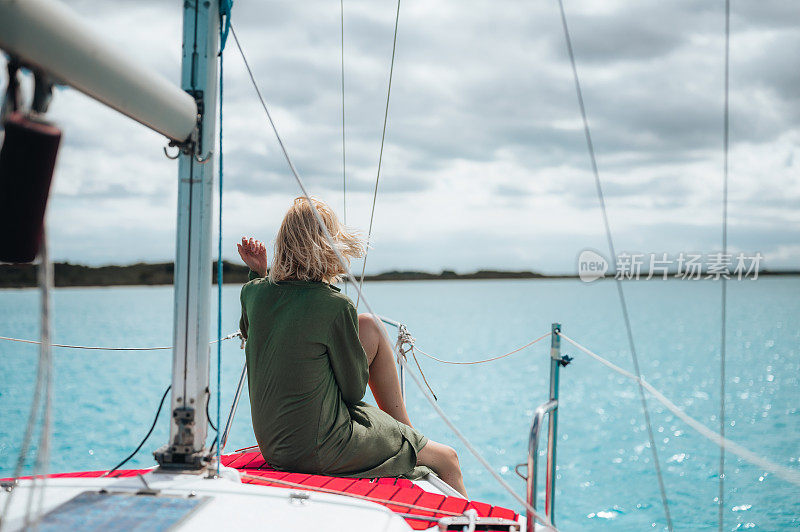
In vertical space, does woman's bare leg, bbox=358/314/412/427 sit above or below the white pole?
below

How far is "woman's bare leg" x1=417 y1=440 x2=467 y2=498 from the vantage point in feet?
8.30

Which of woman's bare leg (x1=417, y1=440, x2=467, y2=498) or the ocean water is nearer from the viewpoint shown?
woman's bare leg (x1=417, y1=440, x2=467, y2=498)

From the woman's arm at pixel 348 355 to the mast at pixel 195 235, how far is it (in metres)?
0.43

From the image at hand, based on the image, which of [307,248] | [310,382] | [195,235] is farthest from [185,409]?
[307,248]

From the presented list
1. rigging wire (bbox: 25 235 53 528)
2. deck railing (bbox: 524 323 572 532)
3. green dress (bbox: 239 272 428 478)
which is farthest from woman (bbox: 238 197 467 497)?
rigging wire (bbox: 25 235 53 528)

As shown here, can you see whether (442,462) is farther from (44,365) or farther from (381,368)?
(44,365)

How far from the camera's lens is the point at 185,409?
6.56ft

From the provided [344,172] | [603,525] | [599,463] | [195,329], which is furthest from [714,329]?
[195,329]

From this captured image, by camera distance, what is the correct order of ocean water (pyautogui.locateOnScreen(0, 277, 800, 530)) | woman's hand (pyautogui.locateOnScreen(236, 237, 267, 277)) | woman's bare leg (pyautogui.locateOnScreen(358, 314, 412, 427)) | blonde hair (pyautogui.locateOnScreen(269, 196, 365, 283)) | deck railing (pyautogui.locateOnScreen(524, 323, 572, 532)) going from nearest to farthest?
deck railing (pyautogui.locateOnScreen(524, 323, 572, 532)), blonde hair (pyautogui.locateOnScreen(269, 196, 365, 283)), woman's bare leg (pyautogui.locateOnScreen(358, 314, 412, 427)), woman's hand (pyautogui.locateOnScreen(236, 237, 267, 277)), ocean water (pyautogui.locateOnScreen(0, 277, 800, 530))

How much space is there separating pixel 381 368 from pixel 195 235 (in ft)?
3.06

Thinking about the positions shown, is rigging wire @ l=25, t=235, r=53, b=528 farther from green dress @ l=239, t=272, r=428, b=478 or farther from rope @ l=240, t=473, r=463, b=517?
green dress @ l=239, t=272, r=428, b=478

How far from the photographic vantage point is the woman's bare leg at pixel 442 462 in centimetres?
253

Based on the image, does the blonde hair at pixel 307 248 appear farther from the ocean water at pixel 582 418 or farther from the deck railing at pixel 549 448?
the ocean water at pixel 582 418

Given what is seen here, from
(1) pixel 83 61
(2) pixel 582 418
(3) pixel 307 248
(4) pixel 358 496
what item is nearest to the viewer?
(1) pixel 83 61
